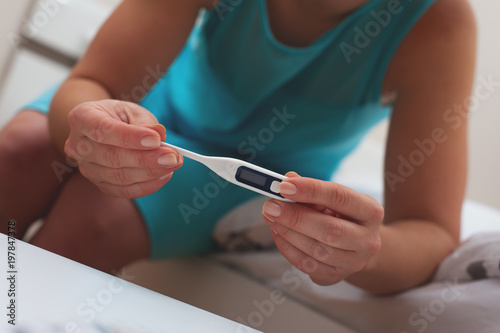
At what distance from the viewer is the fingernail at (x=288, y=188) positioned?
12.6 inches

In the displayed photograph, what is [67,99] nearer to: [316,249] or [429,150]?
[316,249]

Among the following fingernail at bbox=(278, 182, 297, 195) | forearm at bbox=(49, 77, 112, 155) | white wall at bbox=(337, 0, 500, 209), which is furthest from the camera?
white wall at bbox=(337, 0, 500, 209)

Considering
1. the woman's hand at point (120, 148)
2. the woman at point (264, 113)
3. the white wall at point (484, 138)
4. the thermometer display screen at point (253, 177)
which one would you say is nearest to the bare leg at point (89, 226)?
the woman at point (264, 113)

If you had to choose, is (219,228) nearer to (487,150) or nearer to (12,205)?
(12,205)

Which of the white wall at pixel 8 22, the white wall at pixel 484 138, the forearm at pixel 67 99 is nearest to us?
the forearm at pixel 67 99

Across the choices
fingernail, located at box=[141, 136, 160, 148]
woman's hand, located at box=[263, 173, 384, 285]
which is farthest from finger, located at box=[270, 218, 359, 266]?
fingernail, located at box=[141, 136, 160, 148]

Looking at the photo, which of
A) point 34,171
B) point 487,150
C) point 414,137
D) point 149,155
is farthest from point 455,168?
point 487,150

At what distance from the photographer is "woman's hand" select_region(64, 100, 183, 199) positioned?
329 millimetres

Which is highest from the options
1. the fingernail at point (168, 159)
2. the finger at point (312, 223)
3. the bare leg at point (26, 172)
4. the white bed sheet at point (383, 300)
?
the finger at point (312, 223)

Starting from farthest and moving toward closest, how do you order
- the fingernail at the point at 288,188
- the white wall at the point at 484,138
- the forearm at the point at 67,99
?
1. the white wall at the point at 484,138
2. the forearm at the point at 67,99
3. the fingernail at the point at 288,188

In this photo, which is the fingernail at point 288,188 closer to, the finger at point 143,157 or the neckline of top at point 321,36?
the finger at point 143,157

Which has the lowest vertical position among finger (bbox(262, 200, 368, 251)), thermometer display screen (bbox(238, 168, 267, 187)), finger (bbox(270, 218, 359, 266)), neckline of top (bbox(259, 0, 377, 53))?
finger (bbox(270, 218, 359, 266))

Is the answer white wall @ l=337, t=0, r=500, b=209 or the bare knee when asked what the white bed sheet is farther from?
white wall @ l=337, t=0, r=500, b=209

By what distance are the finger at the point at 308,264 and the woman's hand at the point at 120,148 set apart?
A: 0.33 feet
